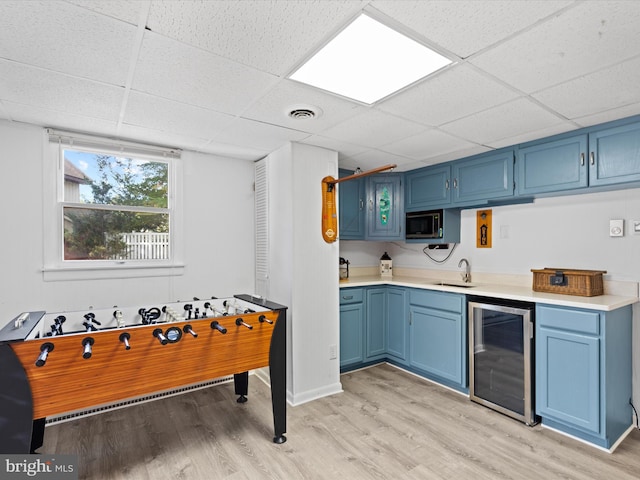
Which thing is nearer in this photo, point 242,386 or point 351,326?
point 242,386

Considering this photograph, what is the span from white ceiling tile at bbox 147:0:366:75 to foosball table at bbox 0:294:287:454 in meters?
1.55

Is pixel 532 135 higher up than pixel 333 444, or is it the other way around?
pixel 532 135

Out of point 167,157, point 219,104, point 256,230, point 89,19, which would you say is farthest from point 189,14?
point 256,230

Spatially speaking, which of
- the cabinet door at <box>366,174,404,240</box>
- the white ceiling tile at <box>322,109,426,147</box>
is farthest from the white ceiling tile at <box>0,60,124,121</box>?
the cabinet door at <box>366,174,404,240</box>

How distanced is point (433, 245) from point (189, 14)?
3.49 meters

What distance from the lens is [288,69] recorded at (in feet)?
5.86

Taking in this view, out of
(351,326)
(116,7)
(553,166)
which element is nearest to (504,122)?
(553,166)

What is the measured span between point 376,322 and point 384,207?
4.47 ft

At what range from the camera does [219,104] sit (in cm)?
223

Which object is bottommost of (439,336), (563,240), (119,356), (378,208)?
(439,336)

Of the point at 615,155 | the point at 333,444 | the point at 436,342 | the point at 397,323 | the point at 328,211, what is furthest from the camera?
the point at 397,323

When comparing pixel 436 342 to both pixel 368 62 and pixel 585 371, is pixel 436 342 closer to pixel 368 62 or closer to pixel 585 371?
pixel 585 371

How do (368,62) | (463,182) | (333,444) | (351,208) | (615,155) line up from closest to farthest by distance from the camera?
(368,62)
(333,444)
(615,155)
(463,182)
(351,208)

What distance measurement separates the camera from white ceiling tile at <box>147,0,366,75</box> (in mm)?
1332
